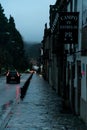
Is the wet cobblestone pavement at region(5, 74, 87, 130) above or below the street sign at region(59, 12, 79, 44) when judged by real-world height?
below

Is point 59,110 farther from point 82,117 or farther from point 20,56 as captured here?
point 20,56

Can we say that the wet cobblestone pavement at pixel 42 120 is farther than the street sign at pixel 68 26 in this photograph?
No

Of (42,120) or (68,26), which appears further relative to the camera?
(68,26)

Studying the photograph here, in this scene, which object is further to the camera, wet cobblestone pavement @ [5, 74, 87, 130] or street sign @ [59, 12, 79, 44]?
street sign @ [59, 12, 79, 44]

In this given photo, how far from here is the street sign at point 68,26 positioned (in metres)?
21.0

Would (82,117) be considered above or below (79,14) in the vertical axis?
below

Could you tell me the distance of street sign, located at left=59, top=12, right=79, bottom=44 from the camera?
21.0m

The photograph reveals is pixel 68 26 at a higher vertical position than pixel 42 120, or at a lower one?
higher

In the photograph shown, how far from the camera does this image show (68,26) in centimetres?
2105

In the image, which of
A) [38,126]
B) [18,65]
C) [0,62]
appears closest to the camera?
[38,126]

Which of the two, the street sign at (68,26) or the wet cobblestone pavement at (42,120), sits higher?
the street sign at (68,26)

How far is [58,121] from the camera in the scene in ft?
63.3

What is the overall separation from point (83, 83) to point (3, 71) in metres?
110

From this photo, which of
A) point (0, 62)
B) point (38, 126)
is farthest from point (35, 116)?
point (0, 62)
